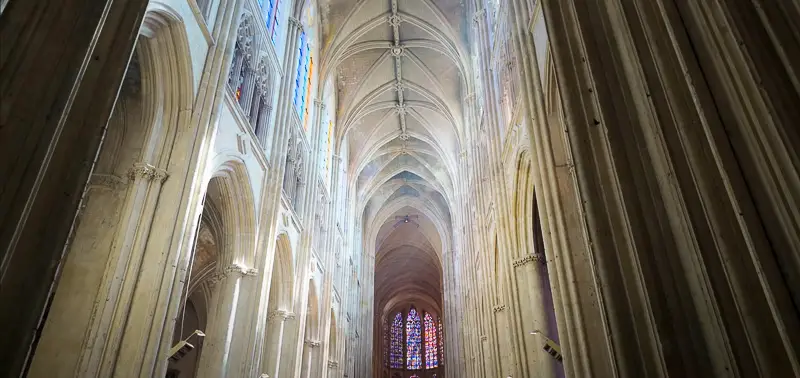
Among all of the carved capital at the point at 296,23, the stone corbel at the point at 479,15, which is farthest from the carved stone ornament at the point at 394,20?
the carved capital at the point at 296,23

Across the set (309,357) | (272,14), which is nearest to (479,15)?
(272,14)

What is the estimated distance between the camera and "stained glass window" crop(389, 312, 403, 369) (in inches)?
1845

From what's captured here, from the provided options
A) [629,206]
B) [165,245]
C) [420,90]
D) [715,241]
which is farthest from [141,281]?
[420,90]

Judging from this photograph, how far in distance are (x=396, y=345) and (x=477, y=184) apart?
34588 mm

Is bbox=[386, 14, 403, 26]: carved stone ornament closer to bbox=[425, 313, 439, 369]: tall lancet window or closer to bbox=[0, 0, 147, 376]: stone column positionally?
bbox=[0, 0, 147, 376]: stone column

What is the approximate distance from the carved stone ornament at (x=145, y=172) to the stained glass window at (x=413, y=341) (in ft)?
141

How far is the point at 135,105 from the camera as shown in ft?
26.4

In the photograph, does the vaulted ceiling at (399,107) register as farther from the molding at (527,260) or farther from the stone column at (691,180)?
the stone column at (691,180)

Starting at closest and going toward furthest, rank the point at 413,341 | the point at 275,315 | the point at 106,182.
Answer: the point at 106,182 → the point at 275,315 → the point at 413,341

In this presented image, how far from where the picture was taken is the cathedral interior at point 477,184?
9.66ft

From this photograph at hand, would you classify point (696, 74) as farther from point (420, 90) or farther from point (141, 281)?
point (420, 90)

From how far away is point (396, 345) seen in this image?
4834cm

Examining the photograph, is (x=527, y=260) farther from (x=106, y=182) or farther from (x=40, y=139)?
(x=40, y=139)

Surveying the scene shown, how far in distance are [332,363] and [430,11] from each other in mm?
15692
